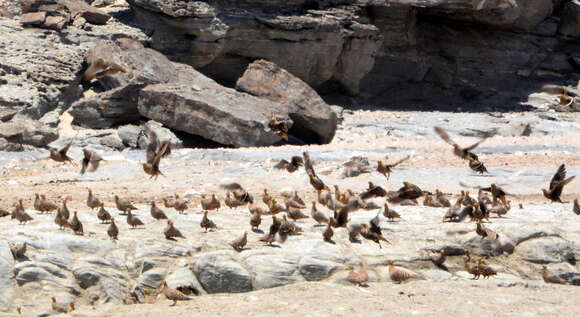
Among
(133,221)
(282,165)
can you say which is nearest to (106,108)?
(282,165)

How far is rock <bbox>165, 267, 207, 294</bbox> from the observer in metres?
10.7

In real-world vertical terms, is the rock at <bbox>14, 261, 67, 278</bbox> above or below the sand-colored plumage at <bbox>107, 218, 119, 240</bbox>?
below

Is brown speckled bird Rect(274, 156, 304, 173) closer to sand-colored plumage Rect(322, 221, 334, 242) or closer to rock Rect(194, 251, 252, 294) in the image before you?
sand-colored plumage Rect(322, 221, 334, 242)

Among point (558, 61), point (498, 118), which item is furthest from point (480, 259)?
point (558, 61)

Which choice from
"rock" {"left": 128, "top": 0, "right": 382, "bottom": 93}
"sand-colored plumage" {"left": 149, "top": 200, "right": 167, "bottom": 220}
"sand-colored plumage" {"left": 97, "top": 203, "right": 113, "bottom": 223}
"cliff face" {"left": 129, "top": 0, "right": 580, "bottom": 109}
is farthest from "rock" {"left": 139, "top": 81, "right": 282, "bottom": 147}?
"sand-colored plumage" {"left": 97, "top": 203, "right": 113, "bottom": 223}

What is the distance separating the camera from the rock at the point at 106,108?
73.9 feet

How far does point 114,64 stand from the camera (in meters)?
23.5

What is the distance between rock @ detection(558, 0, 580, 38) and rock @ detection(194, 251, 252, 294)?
2683 cm

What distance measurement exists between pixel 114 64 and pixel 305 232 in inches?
494

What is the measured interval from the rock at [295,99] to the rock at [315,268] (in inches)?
460

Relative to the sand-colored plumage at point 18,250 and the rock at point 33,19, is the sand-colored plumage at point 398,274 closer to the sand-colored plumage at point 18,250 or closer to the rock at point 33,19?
the sand-colored plumage at point 18,250

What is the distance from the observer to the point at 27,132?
20.3 meters

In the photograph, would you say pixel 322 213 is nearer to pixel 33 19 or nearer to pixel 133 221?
pixel 133 221

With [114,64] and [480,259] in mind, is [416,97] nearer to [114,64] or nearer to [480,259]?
[114,64]
